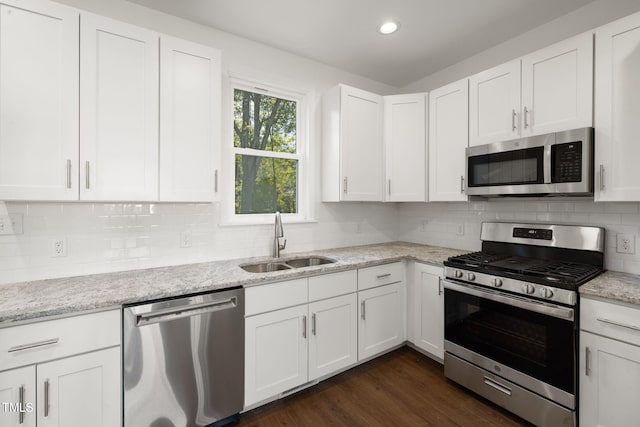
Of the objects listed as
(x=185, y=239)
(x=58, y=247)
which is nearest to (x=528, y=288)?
(x=185, y=239)

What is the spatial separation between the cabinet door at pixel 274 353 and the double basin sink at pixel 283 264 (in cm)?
47

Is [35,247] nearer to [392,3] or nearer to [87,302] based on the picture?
[87,302]

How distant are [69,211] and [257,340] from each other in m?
1.44

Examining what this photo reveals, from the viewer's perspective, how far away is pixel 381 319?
2561 mm

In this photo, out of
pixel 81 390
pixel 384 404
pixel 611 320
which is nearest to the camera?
pixel 81 390

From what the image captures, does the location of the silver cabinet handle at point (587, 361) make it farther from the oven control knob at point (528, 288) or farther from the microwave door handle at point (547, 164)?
the microwave door handle at point (547, 164)

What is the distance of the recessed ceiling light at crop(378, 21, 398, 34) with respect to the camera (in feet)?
7.65

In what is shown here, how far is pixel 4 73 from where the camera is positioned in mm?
1483

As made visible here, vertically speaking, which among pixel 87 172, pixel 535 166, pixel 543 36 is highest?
pixel 543 36

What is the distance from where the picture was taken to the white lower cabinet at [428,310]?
2.45 metres

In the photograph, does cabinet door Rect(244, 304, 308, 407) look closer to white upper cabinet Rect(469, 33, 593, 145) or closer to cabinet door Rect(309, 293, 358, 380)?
cabinet door Rect(309, 293, 358, 380)

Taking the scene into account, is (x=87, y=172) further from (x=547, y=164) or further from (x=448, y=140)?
(x=547, y=164)

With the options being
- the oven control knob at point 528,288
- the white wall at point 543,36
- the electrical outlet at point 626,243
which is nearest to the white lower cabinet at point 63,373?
the oven control knob at point 528,288

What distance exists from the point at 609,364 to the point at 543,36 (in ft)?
7.68
